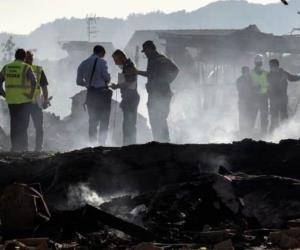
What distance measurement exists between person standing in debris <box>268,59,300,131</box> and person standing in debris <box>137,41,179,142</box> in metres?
3.87

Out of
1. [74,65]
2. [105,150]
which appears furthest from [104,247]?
[74,65]

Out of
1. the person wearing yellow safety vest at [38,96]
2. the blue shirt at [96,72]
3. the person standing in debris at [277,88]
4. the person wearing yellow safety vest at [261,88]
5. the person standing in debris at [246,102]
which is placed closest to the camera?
the blue shirt at [96,72]

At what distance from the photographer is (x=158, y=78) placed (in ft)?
37.0

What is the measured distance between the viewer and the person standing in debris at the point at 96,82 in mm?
11195

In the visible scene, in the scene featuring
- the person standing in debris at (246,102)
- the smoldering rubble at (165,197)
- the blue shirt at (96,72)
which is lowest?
the smoldering rubble at (165,197)

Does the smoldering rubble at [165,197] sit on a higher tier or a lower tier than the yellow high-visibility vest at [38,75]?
lower

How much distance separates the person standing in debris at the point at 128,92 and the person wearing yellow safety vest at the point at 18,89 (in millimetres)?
1412

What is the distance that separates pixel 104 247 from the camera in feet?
17.7

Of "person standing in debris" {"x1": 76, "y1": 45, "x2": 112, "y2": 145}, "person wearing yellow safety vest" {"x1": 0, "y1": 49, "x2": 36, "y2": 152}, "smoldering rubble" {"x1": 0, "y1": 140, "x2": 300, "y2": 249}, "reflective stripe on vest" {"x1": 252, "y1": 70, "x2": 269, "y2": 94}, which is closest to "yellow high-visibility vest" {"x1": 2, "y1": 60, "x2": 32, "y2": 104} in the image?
"person wearing yellow safety vest" {"x1": 0, "y1": 49, "x2": 36, "y2": 152}

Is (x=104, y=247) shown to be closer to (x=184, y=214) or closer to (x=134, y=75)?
(x=184, y=214)

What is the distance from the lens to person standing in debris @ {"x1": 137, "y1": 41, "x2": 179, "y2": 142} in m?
11.2

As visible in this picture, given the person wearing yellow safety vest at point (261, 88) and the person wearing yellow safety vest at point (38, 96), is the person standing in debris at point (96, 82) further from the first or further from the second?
the person wearing yellow safety vest at point (261, 88)

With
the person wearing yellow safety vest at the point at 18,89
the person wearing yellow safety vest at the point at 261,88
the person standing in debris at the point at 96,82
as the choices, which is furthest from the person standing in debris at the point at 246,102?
the person wearing yellow safety vest at the point at 18,89

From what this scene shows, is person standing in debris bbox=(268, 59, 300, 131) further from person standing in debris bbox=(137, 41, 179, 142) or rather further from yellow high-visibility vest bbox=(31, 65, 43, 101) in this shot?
yellow high-visibility vest bbox=(31, 65, 43, 101)
